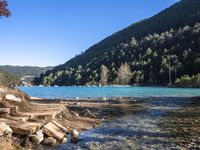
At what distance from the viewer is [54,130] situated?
2508cm

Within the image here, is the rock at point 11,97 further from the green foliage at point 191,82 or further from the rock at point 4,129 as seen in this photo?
the green foliage at point 191,82

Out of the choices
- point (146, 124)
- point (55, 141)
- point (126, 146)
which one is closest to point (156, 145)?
point (126, 146)

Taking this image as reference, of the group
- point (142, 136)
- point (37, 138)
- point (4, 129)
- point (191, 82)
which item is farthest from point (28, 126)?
point (191, 82)

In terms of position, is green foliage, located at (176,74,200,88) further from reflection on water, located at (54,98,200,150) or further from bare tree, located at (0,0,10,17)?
bare tree, located at (0,0,10,17)

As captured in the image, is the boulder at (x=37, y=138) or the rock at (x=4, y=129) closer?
the rock at (x=4, y=129)

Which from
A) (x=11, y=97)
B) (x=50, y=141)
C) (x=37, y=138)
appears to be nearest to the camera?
(x=37, y=138)

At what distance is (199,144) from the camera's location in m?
23.6

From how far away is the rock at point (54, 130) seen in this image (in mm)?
24406

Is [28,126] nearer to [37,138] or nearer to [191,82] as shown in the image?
[37,138]

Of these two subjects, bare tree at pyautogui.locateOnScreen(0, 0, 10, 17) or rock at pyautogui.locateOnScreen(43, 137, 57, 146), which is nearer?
bare tree at pyautogui.locateOnScreen(0, 0, 10, 17)

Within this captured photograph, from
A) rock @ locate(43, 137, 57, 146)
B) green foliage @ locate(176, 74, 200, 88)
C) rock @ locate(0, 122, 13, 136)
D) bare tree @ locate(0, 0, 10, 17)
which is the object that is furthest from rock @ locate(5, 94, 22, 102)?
green foliage @ locate(176, 74, 200, 88)

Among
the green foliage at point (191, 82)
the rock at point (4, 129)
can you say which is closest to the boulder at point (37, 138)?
the rock at point (4, 129)

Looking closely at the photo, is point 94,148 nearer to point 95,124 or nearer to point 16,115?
point 16,115

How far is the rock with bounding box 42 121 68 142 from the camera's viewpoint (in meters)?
24.4
